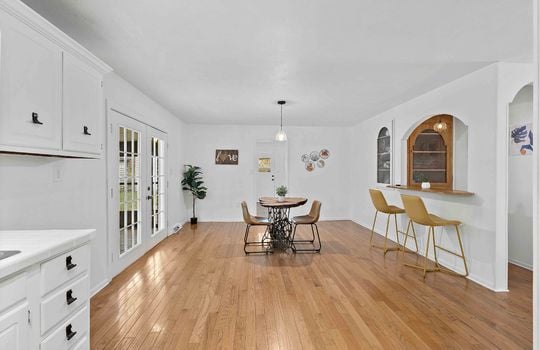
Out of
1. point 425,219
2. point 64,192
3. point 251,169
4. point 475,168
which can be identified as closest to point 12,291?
point 64,192

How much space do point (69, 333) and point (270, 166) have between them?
19.9ft

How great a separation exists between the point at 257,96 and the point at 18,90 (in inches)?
129

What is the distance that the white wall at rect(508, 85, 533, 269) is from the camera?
12.5 ft

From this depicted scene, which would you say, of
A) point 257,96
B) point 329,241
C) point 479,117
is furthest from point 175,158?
point 479,117

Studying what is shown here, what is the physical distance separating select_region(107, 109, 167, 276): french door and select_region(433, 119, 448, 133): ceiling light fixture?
5.00 m

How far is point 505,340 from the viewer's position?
218 cm

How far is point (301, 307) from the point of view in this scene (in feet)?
8.87

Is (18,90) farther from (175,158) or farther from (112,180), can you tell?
(175,158)

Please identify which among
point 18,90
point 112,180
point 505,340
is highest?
point 18,90

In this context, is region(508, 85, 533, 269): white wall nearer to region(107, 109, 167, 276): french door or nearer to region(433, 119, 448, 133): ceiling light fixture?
region(433, 119, 448, 133): ceiling light fixture

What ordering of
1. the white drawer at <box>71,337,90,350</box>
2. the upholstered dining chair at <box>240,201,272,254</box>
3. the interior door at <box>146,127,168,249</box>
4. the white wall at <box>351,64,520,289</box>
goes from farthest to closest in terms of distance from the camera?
the interior door at <box>146,127,168,249</box> < the upholstered dining chair at <box>240,201,272,254</box> < the white wall at <box>351,64,520,289</box> < the white drawer at <box>71,337,90,350</box>

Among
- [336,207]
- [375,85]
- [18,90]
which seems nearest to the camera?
[18,90]

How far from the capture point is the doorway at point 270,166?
736 cm

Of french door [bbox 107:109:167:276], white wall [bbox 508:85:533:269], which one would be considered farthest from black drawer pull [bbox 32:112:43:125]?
white wall [bbox 508:85:533:269]
